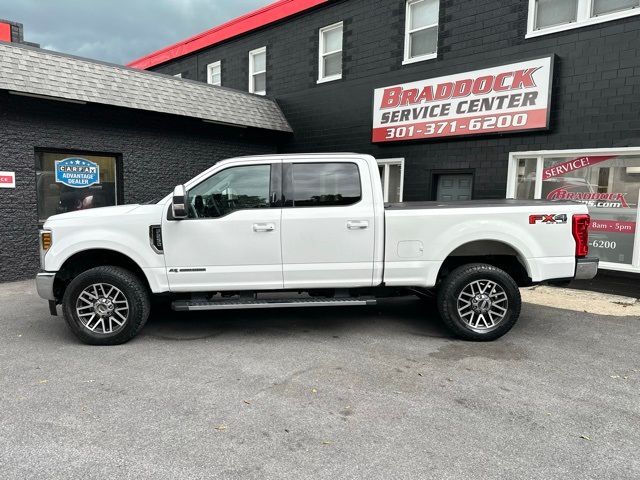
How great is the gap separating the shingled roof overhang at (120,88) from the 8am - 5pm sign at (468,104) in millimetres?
3324

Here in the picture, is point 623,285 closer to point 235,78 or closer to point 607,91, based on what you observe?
point 607,91

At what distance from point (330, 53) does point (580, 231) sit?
8.68m

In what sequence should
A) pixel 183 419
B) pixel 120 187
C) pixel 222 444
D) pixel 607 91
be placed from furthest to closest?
pixel 120 187 → pixel 607 91 → pixel 183 419 → pixel 222 444

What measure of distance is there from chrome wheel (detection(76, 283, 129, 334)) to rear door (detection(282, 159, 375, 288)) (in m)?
1.84

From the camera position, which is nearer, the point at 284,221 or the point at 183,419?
the point at 183,419

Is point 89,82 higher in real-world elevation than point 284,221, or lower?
higher

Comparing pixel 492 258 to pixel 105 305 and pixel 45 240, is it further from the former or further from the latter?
pixel 45 240

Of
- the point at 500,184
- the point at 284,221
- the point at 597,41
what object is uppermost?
the point at 597,41

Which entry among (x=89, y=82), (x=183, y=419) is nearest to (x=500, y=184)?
(x=183, y=419)

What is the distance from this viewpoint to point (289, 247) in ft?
17.3

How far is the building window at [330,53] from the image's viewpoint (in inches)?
469

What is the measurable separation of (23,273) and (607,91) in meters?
10.9

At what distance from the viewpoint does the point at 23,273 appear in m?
8.98

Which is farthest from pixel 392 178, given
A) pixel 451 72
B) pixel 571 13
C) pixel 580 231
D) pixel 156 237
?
pixel 156 237
